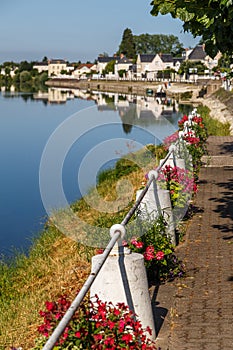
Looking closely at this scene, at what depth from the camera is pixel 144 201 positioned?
7.89 meters

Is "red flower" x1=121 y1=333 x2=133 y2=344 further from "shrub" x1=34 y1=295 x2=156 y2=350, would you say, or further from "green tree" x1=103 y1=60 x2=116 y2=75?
"green tree" x1=103 y1=60 x2=116 y2=75

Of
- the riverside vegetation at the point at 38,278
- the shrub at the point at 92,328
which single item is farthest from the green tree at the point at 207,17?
the shrub at the point at 92,328

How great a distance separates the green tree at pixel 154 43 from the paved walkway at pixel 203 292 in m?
177

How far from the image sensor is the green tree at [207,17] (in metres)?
6.95

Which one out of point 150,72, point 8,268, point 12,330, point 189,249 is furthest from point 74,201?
point 150,72

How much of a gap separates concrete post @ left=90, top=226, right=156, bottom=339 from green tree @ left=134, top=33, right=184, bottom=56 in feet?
596

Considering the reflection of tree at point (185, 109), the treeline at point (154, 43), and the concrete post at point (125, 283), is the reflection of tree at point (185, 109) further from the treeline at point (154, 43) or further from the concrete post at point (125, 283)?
the treeline at point (154, 43)

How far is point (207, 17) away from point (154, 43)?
18141cm

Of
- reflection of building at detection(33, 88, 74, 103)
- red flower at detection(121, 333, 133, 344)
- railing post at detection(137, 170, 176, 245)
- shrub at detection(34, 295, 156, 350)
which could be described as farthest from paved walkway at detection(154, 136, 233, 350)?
reflection of building at detection(33, 88, 74, 103)

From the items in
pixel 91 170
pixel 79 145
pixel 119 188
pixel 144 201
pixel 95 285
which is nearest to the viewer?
pixel 95 285

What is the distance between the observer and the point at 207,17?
23.4ft

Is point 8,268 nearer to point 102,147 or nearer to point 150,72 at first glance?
point 102,147

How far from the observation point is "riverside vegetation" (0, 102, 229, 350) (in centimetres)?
681

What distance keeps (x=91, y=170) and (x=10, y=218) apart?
3872mm
